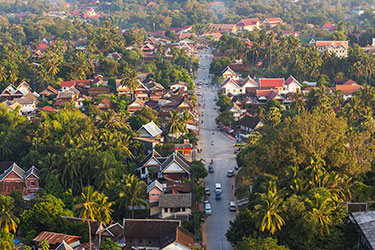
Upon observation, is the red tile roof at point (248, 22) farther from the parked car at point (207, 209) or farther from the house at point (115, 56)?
the parked car at point (207, 209)

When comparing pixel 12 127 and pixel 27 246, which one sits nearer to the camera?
pixel 27 246

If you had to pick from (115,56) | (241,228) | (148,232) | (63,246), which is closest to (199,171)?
(148,232)

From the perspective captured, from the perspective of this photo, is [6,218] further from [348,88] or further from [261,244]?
[348,88]

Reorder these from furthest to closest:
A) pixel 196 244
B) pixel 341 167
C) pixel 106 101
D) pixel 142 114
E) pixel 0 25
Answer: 1. pixel 0 25
2. pixel 106 101
3. pixel 142 114
4. pixel 341 167
5. pixel 196 244

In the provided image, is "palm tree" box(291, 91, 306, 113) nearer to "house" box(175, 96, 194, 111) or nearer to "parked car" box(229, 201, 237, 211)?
"house" box(175, 96, 194, 111)

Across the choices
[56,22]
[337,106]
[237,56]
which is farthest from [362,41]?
[56,22]

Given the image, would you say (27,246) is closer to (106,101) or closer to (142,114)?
(142,114)
